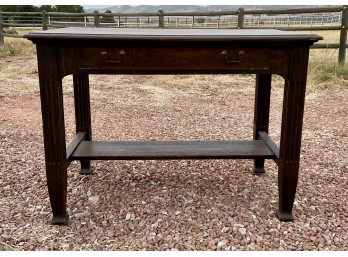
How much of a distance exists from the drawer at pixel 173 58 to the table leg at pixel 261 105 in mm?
723

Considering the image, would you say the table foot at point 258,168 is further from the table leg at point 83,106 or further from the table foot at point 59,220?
the table foot at point 59,220

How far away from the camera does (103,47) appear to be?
2092mm

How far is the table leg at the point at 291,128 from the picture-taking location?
215 cm

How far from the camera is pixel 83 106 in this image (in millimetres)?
2943

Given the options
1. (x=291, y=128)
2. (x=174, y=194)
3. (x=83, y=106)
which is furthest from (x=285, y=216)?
(x=83, y=106)

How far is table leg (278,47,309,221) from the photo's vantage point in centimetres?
215

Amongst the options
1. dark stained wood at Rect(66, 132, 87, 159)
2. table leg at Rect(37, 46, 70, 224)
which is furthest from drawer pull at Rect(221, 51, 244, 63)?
dark stained wood at Rect(66, 132, 87, 159)

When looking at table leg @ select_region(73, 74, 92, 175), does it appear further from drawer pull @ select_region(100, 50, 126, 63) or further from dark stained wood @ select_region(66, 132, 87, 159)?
drawer pull @ select_region(100, 50, 126, 63)

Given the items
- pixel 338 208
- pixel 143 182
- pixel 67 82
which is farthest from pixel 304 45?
pixel 67 82

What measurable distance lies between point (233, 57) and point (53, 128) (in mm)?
1003

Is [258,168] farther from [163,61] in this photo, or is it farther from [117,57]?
[117,57]

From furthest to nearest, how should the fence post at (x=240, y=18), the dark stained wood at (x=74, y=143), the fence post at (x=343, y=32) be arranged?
the fence post at (x=240, y=18), the fence post at (x=343, y=32), the dark stained wood at (x=74, y=143)

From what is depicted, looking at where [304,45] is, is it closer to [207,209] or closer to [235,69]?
[235,69]

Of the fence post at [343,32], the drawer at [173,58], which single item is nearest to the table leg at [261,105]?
the drawer at [173,58]
